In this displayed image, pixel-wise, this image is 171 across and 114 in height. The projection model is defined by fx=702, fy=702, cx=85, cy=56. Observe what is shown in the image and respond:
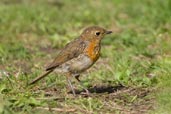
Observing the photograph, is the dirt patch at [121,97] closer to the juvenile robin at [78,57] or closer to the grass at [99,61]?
the grass at [99,61]

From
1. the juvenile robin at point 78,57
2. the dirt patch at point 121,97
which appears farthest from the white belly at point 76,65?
the dirt patch at point 121,97

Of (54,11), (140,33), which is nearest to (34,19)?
(54,11)

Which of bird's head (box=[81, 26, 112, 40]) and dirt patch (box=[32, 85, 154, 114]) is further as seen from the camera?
bird's head (box=[81, 26, 112, 40])

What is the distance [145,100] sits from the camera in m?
8.47

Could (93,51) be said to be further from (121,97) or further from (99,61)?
(99,61)

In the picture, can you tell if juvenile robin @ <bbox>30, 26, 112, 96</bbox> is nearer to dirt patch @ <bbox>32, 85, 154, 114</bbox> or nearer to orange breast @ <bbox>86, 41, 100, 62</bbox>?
orange breast @ <bbox>86, 41, 100, 62</bbox>

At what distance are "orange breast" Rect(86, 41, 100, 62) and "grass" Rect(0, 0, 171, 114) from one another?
0.46 metres

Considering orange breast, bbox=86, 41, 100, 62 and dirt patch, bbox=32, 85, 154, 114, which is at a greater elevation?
orange breast, bbox=86, 41, 100, 62

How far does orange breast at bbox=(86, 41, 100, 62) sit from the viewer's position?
28.2 feet

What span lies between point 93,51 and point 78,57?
20cm

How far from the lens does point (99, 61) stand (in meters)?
10.8

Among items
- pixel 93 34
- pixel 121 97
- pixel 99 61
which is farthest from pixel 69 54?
pixel 99 61

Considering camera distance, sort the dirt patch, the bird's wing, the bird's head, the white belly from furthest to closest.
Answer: the bird's head < the bird's wing < the white belly < the dirt patch

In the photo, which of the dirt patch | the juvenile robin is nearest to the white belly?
the juvenile robin
